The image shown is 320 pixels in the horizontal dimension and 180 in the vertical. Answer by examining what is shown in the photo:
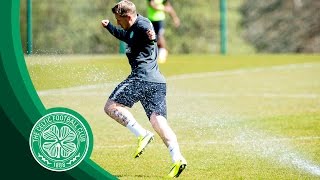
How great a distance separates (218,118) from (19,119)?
565 centimetres

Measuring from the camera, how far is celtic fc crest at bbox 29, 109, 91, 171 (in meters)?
6.93

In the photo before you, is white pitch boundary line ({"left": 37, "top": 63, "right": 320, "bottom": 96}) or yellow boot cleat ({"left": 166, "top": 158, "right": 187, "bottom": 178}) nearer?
yellow boot cleat ({"left": 166, "top": 158, "right": 187, "bottom": 178})

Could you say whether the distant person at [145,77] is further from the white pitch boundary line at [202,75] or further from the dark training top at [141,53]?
the white pitch boundary line at [202,75]

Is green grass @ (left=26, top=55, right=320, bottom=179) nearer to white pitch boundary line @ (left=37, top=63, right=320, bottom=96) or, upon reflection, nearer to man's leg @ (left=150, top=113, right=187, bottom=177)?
white pitch boundary line @ (left=37, top=63, right=320, bottom=96)

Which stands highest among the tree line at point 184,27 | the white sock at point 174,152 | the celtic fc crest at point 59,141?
the celtic fc crest at point 59,141

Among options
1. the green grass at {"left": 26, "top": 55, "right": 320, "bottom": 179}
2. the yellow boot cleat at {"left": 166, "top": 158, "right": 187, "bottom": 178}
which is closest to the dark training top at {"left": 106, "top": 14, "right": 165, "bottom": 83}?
the yellow boot cleat at {"left": 166, "top": 158, "right": 187, "bottom": 178}

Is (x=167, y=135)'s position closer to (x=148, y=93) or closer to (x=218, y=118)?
(x=148, y=93)

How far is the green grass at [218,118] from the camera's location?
Answer: 8.33 m

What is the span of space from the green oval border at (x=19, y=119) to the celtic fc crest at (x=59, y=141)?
1.5 inches

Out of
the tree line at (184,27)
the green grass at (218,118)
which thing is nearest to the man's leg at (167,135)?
the green grass at (218,118)

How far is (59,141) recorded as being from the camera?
279 inches

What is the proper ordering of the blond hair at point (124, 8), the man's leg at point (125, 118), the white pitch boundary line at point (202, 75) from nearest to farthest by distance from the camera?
the blond hair at point (124, 8)
the man's leg at point (125, 118)
the white pitch boundary line at point (202, 75)

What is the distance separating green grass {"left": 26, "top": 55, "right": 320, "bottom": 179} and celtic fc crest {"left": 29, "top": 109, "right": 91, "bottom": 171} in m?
0.87

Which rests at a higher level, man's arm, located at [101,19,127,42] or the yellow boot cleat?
man's arm, located at [101,19,127,42]
